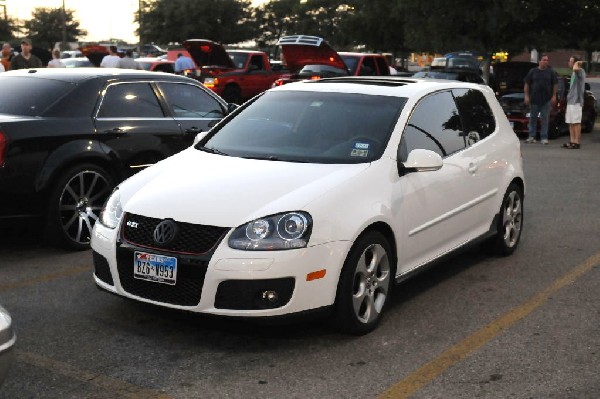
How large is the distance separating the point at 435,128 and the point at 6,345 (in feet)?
12.0

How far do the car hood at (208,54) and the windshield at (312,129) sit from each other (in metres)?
17.1

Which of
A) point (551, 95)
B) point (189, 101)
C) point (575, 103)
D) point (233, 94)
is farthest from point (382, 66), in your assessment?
point (189, 101)

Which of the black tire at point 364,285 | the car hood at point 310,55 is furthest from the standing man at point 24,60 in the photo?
the black tire at point 364,285

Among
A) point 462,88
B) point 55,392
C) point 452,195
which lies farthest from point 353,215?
point 462,88

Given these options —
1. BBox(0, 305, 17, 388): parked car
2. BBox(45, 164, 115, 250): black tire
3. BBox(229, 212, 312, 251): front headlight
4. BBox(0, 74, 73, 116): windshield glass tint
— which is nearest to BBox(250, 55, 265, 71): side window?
BBox(0, 74, 73, 116): windshield glass tint

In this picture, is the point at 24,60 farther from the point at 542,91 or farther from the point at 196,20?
the point at 196,20

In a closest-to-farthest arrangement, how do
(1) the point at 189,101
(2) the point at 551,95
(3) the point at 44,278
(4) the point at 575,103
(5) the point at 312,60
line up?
(3) the point at 44,278
(1) the point at 189,101
(4) the point at 575,103
(2) the point at 551,95
(5) the point at 312,60

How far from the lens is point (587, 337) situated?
205 inches

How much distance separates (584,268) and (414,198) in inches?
86.7

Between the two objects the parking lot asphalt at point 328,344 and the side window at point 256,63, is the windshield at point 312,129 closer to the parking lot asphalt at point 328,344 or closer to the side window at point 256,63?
the parking lot asphalt at point 328,344

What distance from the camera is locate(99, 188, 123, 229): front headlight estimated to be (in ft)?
16.9

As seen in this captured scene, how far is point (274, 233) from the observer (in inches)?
186

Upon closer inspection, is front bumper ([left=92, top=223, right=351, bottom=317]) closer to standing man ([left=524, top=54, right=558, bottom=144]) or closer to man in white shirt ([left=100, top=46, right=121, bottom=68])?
standing man ([left=524, top=54, right=558, bottom=144])

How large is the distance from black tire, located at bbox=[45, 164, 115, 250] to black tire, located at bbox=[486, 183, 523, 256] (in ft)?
11.1
